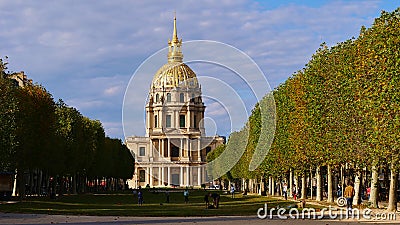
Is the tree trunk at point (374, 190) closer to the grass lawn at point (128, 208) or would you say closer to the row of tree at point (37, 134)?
the grass lawn at point (128, 208)

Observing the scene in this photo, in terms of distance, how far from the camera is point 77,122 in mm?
105750

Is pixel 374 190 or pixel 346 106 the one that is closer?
pixel 346 106

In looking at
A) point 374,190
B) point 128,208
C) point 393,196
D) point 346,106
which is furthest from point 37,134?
point 393,196

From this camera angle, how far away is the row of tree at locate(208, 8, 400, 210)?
157 ft

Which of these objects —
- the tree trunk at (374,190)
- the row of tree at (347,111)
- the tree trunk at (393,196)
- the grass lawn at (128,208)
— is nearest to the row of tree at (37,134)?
the grass lawn at (128,208)

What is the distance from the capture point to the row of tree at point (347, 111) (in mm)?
47844

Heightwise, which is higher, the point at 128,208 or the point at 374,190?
the point at 374,190

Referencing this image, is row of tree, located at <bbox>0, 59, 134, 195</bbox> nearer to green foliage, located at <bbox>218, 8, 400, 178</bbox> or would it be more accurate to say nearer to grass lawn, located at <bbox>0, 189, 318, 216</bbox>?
grass lawn, located at <bbox>0, 189, 318, 216</bbox>

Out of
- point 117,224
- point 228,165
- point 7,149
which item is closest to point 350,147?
point 117,224

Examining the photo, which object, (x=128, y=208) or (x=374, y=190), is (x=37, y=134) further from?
(x=374, y=190)

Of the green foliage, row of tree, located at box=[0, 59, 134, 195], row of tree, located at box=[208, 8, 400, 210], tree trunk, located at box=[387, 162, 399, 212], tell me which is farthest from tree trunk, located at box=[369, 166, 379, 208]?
row of tree, located at box=[0, 59, 134, 195]

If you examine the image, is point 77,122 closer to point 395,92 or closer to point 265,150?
point 265,150

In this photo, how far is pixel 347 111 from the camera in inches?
2351

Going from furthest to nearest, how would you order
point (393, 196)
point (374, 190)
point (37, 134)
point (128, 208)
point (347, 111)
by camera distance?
point (37, 134), point (128, 208), point (374, 190), point (347, 111), point (393, 196)
